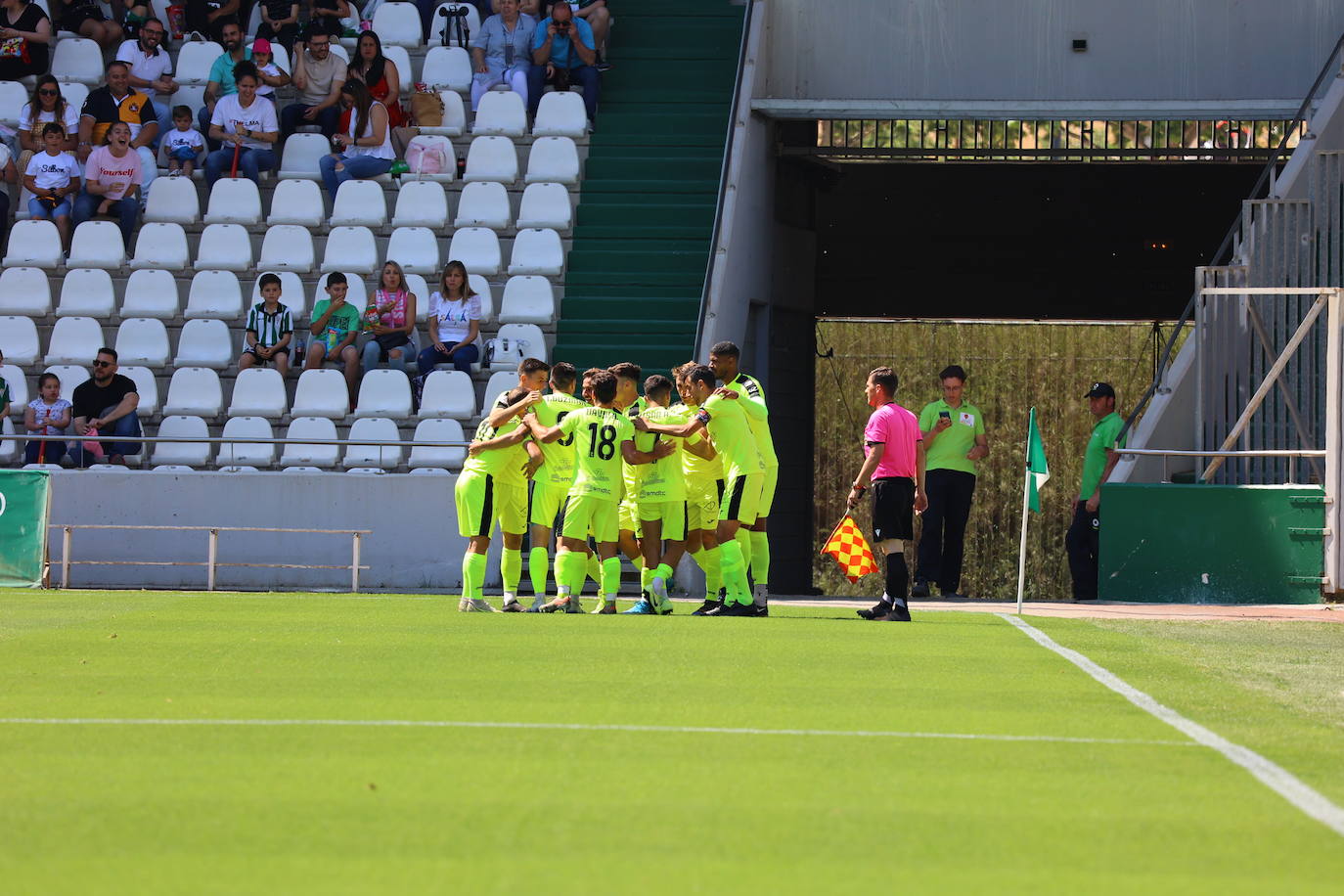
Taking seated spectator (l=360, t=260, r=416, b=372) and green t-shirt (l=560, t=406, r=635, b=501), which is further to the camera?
seated spectator (l=360, t=260, r=416, b=372)

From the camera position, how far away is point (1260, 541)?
17.1m

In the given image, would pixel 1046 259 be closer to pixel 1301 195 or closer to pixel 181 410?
pixel 1301 195

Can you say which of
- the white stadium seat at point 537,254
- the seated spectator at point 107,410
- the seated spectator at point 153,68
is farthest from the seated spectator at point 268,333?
the seated spectator at point 153,68

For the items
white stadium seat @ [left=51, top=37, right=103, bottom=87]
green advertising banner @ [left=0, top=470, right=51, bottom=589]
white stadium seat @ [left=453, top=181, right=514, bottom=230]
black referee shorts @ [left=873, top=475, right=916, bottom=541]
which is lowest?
green advertising banner @ [left=0, top=470, right=51, bottom=589]

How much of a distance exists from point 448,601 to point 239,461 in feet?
14.4

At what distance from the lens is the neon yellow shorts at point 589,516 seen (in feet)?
46.1

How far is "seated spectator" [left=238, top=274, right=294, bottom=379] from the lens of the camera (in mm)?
20078

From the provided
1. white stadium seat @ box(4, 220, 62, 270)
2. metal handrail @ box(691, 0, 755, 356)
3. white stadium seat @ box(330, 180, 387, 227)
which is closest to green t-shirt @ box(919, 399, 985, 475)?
metal handrail @ box(691, 0, 755, 356)

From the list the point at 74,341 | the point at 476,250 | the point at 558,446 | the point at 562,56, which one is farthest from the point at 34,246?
the point at 558,446

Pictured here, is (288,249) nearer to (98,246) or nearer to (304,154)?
(304,154)

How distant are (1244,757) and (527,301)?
46.2ft

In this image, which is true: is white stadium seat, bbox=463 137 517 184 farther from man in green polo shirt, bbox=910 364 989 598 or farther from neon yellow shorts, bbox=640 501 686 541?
neon yellow shorts, bbox=640 501 686 541

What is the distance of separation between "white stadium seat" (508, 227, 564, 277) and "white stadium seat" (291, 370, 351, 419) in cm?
258

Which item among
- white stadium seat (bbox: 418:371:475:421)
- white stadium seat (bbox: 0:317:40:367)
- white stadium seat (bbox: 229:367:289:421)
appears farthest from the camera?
white stadium seat (bbox: 0:317:40:367)
